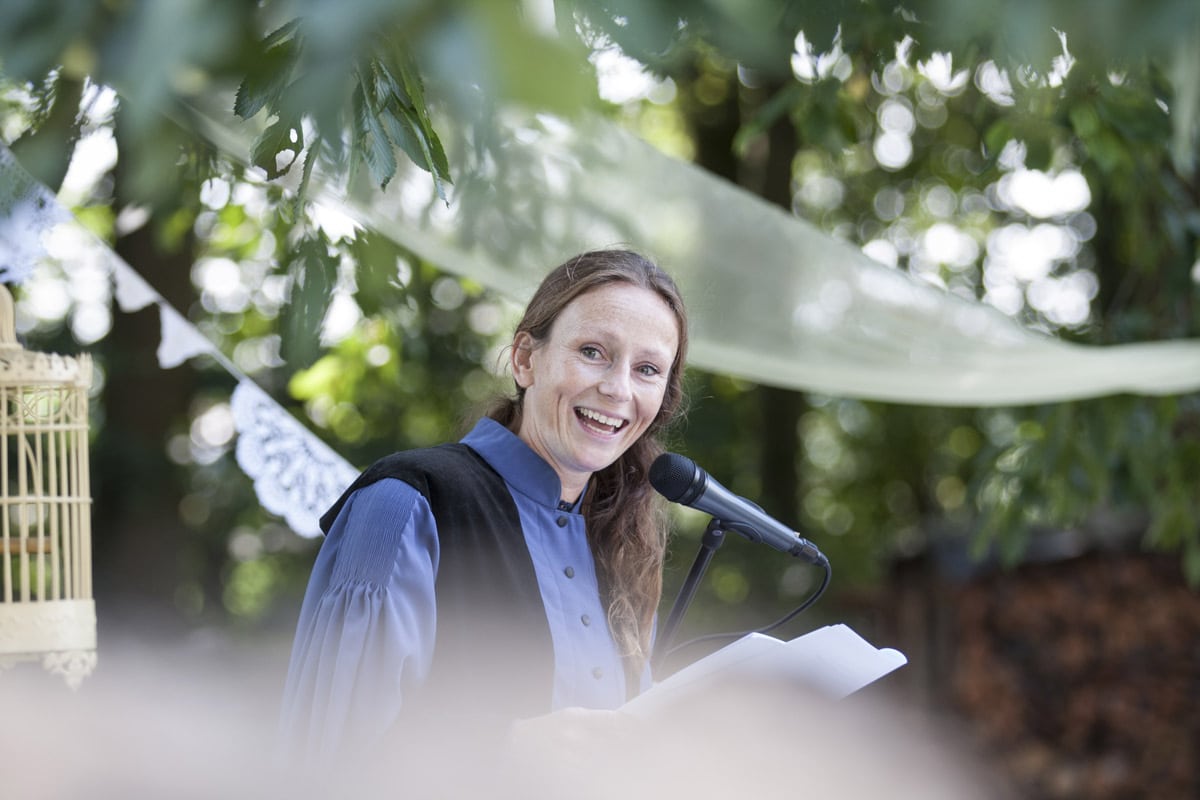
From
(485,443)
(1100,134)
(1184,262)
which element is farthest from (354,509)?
(1184,262)

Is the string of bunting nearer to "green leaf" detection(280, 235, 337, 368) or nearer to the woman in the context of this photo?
"green leaf" detection(280, 235, 337, 368)

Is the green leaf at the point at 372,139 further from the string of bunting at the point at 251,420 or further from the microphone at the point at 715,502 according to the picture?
the string of bunting at the point at 251,420

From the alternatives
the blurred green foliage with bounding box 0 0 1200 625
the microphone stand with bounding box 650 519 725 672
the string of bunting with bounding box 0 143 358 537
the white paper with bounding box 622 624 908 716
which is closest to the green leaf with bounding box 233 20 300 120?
the blurred green foliage with bounding box 0 0 1200 625

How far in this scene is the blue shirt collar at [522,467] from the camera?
183cm

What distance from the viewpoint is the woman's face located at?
5.90ft

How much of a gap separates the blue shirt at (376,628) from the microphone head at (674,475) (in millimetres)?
183

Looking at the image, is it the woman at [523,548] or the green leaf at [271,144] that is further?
the woman at [523,548]

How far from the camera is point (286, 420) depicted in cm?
235

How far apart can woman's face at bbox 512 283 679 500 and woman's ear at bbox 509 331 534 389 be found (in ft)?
0.09

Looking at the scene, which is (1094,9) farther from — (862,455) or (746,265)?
(862,455)

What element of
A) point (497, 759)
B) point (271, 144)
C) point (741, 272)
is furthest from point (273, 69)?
point (741, 272)

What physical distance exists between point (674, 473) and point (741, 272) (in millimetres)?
1147

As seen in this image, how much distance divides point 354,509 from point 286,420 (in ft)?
2.55

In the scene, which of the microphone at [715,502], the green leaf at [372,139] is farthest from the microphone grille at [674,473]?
the green leaf at [372,139]
